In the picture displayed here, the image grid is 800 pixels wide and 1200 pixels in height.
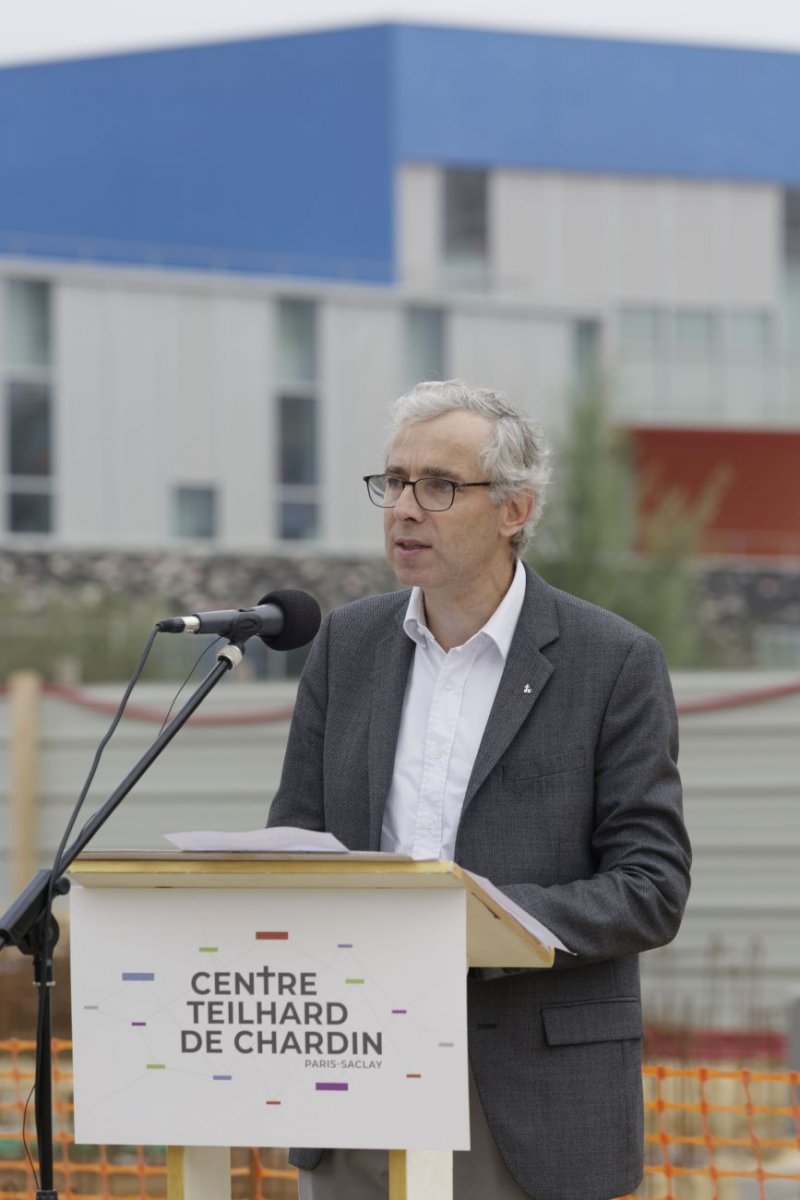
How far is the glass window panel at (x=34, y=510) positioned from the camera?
28.7m

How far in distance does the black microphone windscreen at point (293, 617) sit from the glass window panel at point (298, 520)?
1057 inches

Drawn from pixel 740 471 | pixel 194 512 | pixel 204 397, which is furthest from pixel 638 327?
pixel 194 512

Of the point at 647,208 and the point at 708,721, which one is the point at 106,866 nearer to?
the point at 708,721

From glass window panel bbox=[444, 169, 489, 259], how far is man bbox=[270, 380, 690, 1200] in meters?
30.8

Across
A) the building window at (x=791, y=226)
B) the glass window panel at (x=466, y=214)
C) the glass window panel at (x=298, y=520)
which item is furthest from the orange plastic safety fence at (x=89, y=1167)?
the building window at (x=791, y=226)

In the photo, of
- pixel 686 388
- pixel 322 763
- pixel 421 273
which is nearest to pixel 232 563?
pixel 421 273

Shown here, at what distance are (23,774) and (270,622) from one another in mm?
7322

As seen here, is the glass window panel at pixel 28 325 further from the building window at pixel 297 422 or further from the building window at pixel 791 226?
the building window at pixel 791 226

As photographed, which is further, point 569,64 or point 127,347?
point 569,64

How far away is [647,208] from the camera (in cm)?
3522

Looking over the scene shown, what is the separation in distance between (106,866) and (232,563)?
26850 millimetres

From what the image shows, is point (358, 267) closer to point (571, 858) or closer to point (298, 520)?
point (298, 520)

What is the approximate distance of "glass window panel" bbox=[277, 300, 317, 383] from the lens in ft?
99.0

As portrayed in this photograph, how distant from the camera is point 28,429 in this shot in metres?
28.8
